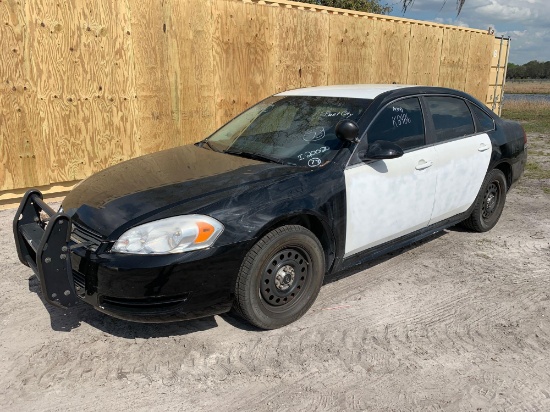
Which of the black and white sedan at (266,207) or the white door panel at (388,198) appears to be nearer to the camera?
the black and white sedan at (266,207)

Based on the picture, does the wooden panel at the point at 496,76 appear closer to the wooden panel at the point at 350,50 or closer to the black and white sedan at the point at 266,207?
the wooden panel at the point at 350,50

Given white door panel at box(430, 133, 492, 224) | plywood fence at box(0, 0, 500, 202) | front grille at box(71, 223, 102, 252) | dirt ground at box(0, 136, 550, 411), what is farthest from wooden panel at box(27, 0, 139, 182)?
white door panel at box(430, 133, 492, 224)

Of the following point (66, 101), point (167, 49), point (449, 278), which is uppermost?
point (167, 49)

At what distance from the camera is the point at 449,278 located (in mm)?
4137

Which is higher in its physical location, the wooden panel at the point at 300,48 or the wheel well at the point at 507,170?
the wooden panel at the point at 300,48

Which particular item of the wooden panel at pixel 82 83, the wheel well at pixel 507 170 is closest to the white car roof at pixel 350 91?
the wheel well at pixel 507 170

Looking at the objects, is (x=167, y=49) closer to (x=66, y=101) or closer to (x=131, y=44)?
(x=131, y=44)

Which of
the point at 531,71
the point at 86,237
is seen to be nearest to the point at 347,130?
the point at 86,237

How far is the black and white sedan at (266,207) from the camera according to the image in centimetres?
279

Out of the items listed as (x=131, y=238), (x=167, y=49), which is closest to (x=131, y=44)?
(x=167, y=49)

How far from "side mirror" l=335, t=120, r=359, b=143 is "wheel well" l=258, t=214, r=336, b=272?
67cm

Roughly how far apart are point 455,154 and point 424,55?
6.95 meters

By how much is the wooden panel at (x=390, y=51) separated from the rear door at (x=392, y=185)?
5.64 meters

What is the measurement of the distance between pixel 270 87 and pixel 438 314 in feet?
17.1
